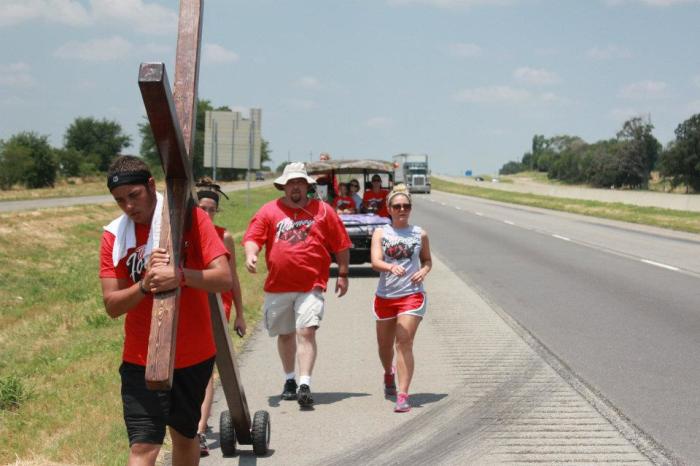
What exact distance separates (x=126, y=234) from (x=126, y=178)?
294 millimetres

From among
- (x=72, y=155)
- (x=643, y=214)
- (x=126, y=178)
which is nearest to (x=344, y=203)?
(x=126, y=178)

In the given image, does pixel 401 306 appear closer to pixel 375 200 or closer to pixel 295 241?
pixel 295 241

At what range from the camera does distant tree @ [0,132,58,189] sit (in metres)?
77.0

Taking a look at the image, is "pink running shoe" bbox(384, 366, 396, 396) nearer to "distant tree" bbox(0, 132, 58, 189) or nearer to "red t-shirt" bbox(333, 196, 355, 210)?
"red t-shirt" bbox(333, 196, 355, 210)

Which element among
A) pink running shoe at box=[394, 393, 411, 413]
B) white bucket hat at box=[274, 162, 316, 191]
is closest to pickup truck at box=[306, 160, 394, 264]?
white bucket hat at box=[274, 162, 316, 191]

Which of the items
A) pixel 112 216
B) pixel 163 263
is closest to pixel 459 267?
pixel 163 263

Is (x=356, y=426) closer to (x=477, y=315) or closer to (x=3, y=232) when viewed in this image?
(x=477, y=315)

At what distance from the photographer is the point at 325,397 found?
25.3 feet

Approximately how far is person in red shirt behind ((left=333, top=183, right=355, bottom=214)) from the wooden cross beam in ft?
45.7

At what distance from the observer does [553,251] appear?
22.7 metres

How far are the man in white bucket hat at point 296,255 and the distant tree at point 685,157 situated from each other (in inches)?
3145

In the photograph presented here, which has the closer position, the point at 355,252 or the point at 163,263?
the point at 163,263

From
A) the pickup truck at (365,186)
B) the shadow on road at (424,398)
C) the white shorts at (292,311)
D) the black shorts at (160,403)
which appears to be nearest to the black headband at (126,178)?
the black shorts at (160,403)

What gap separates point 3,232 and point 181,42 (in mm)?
19990
